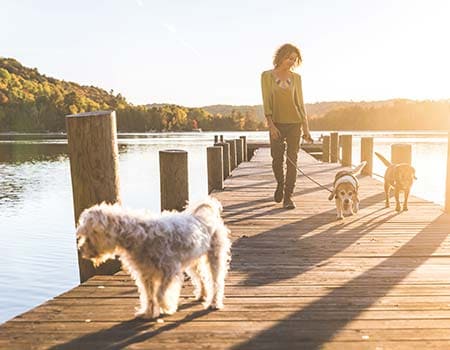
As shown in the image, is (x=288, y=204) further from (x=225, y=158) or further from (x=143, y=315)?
(x=225, y=158)

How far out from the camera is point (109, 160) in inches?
169

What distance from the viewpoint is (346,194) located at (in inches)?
277

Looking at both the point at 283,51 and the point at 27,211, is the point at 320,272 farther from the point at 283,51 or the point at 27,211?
the point at 27,211

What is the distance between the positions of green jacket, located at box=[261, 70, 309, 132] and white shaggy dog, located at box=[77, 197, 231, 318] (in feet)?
13.4

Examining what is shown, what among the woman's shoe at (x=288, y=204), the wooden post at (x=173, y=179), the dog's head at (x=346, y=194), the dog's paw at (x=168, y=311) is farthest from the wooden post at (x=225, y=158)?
the dog's paw at (x=168, y=311)

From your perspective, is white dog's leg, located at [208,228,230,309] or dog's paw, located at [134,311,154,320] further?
white dog's leg, located at [208,228,230,309]

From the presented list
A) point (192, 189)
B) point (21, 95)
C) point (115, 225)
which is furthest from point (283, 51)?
point (21, 95)

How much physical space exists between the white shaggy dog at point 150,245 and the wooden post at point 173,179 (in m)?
2.69

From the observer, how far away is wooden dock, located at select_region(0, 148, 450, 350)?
9.70ft

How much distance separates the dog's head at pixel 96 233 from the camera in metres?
3.07

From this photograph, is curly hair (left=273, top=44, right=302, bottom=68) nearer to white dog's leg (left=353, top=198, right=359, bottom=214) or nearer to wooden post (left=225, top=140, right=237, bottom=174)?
white dog's leg (left=353, top=198, right=359, bottom=214)

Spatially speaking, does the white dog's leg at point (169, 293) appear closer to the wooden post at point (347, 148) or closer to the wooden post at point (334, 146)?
the wooden post at point (347, 148)

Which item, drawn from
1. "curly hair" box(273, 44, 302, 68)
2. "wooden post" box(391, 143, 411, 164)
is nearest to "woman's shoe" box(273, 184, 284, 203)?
"curly hair" box(273, 44, 302, 68)

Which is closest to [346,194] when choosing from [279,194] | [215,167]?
[279,194]
